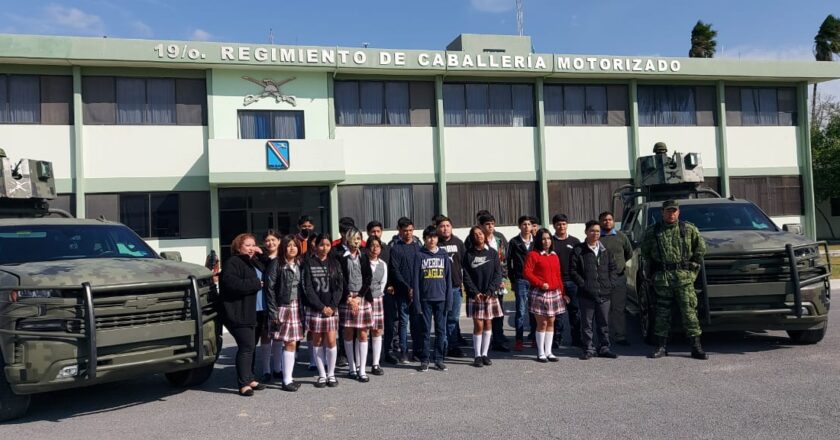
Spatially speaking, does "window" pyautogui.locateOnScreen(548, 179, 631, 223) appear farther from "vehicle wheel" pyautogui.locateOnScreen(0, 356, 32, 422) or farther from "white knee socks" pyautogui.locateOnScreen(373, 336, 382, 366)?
"vehicle wheel" pyautogui.locateOnScreen(0, 356, 32, 422)

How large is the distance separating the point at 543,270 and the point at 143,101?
1497 centimetres

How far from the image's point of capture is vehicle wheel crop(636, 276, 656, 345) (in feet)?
26.2

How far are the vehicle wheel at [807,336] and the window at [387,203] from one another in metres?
13.0

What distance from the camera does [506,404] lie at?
223 inches

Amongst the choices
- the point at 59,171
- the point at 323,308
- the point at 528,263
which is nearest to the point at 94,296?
the point at 323,308

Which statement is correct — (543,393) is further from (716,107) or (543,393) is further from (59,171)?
(716,107)

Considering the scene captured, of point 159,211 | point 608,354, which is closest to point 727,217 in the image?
point 608,354

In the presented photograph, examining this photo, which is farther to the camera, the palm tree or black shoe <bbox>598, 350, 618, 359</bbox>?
the palm tree

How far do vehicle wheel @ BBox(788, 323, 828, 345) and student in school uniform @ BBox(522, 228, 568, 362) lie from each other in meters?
3.02

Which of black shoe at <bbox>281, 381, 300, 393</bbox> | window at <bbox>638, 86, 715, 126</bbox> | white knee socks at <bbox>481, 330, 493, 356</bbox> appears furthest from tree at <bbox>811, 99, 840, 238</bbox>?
A: black shoe at <bbox>281, 381, 300, 393</bbox>

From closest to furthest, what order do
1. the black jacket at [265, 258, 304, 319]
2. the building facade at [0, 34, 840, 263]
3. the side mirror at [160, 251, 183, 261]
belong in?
1. the black jacket at [265, 258, 304, 319]
2. the side mirror at [160, 251, 183, 261]
3. the building facade at [0, 34, 840, 263]

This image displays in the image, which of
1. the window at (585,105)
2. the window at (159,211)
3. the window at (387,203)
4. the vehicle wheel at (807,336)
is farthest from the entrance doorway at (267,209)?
the vehicle wheel at (807,336)

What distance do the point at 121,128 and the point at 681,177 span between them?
596 inches

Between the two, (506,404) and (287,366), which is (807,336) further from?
(287,366)
